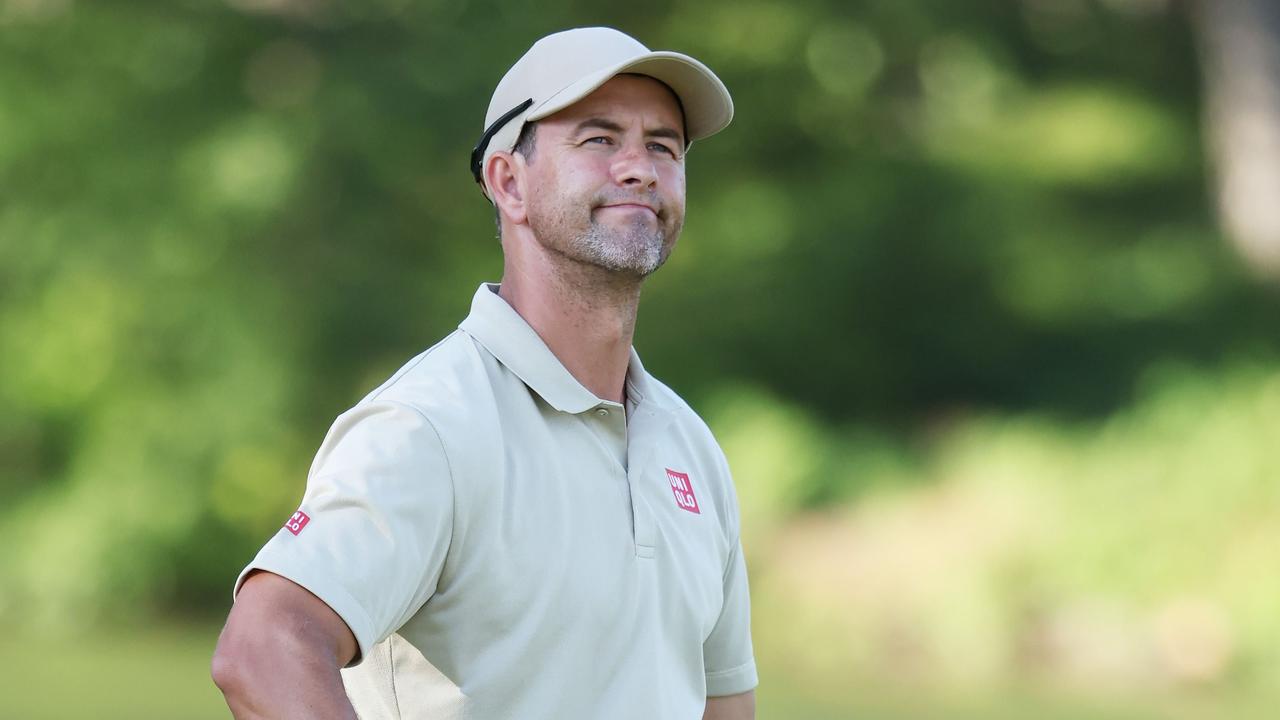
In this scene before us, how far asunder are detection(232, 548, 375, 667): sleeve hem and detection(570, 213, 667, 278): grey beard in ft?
1.94

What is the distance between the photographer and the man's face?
2.22 meters

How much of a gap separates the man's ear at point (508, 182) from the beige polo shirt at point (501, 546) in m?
0.12

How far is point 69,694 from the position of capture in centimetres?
734

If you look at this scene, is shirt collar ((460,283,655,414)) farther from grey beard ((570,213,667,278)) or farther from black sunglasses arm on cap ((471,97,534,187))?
black sunglasses arm on cap ((471,97,534,187))

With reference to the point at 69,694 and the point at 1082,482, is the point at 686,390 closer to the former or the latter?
the point at 1082,482

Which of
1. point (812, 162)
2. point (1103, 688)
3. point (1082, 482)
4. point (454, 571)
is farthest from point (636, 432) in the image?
point (812, 162)

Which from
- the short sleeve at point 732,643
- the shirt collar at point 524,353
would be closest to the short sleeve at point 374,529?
the shirt collar at point 524,353

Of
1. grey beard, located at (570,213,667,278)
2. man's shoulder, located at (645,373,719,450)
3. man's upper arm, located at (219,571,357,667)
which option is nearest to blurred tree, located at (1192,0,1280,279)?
man's shoulder, located at (645,373,719,450)

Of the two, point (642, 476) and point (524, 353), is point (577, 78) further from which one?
point (642, 476)

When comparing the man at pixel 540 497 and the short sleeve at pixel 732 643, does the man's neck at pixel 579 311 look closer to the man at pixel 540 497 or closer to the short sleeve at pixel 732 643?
the man at pixel 540 497

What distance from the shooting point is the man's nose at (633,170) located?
7.30ft

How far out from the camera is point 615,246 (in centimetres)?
222

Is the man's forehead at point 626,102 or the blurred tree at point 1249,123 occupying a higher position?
the blurred tree at point 1249,123

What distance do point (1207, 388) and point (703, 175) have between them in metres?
3.38
